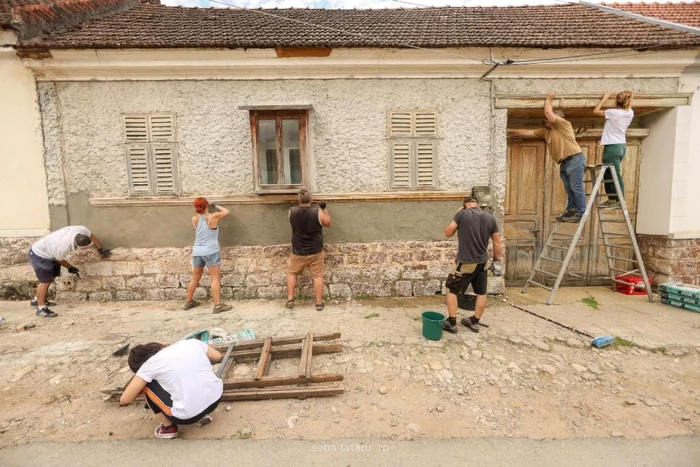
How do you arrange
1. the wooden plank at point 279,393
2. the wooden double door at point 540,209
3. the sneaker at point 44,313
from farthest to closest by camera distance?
1. the wooden double door at point 540,209
2. the sneaker at point 44,313
3. the wooden plank at point 279,393

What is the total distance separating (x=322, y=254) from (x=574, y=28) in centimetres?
598

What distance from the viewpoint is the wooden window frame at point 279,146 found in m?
5.18

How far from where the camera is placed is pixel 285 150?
5301 millimetres

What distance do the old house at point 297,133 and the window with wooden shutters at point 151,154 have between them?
0.07ft

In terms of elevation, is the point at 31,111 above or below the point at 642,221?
above

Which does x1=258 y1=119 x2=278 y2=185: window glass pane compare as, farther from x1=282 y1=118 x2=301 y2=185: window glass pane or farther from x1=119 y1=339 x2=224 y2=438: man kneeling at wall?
x1=119 y1=339 x2=224 y2=438: man kneeling at wall

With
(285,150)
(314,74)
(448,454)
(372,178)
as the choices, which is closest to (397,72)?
(314,74)

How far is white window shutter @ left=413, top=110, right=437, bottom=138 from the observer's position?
5.43 m

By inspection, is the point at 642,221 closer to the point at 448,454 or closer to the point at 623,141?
the point at 623,141

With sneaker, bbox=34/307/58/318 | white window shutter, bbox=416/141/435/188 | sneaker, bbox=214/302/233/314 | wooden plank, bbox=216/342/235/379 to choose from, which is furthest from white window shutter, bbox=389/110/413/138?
sneaker, bbox=34/307/58/318

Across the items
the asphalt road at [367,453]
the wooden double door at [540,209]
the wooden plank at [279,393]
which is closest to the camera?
the asphalt road at [367,453]

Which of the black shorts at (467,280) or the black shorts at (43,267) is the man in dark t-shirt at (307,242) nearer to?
the black shorts at (467,280)

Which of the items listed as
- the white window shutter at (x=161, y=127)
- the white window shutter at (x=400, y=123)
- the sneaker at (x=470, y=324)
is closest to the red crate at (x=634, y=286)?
the sneaker at (x=470, y=324)

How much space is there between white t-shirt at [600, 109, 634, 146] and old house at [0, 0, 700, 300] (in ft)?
1.79
